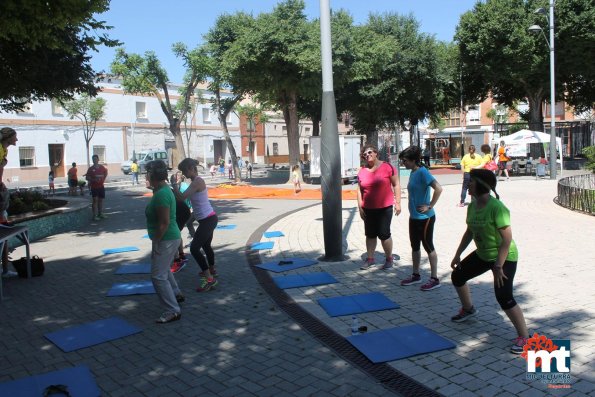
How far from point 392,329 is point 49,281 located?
190 inches

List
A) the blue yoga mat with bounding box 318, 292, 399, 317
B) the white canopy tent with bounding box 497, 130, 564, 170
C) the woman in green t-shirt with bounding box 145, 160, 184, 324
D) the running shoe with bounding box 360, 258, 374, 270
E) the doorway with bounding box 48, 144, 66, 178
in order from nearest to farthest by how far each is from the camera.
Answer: the woman in green t-shirt with bounding box 145, 160, 184, 324 < the blue yoga mat with bounding box 318, 292, 399, 317 < the running shoe with bounding box 360, 258, 374, 270 < the white canopy tent with bounding box 497, 130, 564, 170 < the doorway with bounding box 48, 144, 66, 178

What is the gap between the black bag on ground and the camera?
24.0 feet

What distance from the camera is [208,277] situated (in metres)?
6.47

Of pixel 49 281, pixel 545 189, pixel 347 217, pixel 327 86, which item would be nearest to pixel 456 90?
pixel 545 189

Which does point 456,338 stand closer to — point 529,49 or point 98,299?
point 98,299

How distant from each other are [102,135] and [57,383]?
42867mm

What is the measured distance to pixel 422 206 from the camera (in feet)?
19.6

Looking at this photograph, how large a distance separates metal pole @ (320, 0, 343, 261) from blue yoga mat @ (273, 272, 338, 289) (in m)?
0.87

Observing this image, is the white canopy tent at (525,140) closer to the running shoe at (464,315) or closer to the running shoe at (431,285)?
the running shoe at (431,285)

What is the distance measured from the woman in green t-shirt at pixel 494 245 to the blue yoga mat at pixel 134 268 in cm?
480

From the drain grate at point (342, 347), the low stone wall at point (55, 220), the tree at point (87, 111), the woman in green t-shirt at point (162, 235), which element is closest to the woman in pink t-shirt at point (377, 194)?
the drain grate at point (342, 347)

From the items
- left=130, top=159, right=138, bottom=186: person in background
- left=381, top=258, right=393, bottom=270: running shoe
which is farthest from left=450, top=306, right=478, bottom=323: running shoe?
left=130, top=159, right=138, bottom=186: person in background

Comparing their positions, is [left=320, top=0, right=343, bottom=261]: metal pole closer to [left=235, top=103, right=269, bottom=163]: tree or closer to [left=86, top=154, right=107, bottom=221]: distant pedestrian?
[left=86, top=154, right=107, bottom=221]: distant pedestrian

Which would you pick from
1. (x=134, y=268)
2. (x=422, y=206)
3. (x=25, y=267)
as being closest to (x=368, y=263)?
(x=422, y=206)
